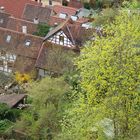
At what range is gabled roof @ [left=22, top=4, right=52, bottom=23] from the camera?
40.5 m

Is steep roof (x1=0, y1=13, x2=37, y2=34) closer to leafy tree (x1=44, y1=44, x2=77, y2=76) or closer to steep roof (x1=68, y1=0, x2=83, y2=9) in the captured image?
leafy tree (x1=44, y1=44, x2=77, y2=76)

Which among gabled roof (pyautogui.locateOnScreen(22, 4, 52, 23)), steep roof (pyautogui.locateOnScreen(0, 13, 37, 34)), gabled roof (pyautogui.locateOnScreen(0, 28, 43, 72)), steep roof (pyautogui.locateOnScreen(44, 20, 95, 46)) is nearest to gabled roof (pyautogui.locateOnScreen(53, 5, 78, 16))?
gabled roof (pyautogui.locateOnScreen(22, 4, 52, 23))

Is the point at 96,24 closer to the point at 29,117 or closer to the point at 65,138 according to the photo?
the point at 29,117

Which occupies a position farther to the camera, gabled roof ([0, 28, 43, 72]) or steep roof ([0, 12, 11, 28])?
steep roof ([0, 12, 11, 28])

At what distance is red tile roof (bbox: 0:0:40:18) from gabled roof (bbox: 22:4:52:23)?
37.9 inches

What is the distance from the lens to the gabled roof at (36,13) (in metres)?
40.5

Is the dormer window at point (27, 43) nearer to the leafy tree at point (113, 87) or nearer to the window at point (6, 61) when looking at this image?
the window at point (6, 61)

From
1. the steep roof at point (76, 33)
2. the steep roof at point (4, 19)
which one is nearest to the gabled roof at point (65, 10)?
the steep roof at point (4, 19)

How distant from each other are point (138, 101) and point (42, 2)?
32072mm

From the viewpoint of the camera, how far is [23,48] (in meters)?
34.5

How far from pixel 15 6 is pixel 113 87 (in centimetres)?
2849

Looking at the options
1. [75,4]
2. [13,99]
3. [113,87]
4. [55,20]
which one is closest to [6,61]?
[13,99]

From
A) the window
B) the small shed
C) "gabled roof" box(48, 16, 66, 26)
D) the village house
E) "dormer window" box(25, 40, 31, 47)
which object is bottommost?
the small shed

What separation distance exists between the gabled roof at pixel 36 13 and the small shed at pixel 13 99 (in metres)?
12.2
